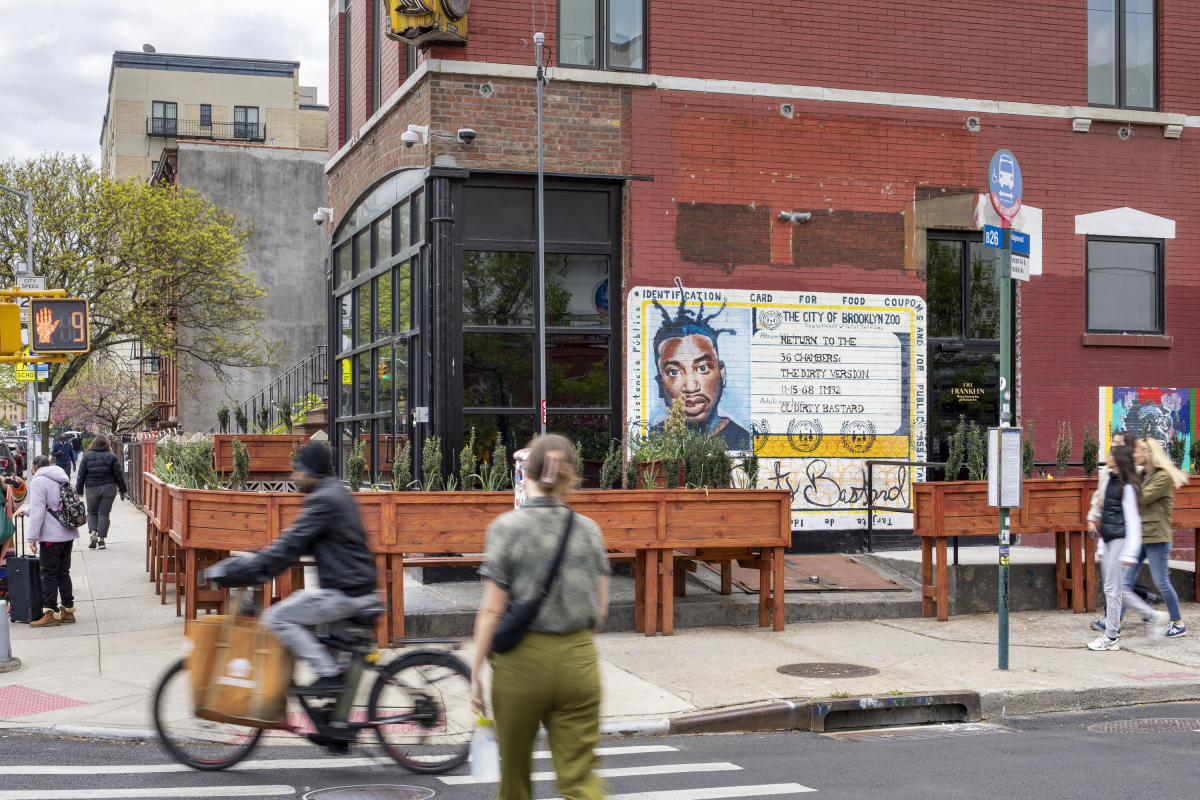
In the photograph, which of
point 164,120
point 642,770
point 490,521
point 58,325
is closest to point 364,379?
point 58,325

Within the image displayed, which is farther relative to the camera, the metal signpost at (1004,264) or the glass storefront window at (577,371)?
the glass storefront window at (577,371)

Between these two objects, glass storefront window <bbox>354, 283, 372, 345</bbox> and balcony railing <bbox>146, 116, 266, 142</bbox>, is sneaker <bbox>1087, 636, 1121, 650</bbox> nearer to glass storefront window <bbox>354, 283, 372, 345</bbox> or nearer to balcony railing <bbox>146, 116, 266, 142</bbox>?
glass storefront window <bbox>354, 283, 372, 345</bbox>

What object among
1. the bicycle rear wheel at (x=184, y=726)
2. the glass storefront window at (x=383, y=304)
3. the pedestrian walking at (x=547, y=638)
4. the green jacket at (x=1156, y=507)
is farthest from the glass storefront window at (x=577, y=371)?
the pedestrian walking at (x=547, y=638)

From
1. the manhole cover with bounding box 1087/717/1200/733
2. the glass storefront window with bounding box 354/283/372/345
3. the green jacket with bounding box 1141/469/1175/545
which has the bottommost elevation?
the manhole cover with bounding box 1087/717/1200/733

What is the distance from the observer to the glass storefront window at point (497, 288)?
13.8 meters

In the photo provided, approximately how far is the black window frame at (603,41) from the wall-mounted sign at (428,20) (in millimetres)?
1251

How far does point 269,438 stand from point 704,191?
7279mm

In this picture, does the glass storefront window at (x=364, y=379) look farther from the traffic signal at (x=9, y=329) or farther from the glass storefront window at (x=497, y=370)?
the traffic signal at (x=9, y=329)

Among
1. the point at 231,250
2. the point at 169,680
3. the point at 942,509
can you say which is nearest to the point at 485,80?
the point at 942,509

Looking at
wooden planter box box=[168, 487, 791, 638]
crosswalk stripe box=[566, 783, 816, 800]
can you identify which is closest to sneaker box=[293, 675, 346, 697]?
crosswalk stripe box=[566, 783, 816, 800]

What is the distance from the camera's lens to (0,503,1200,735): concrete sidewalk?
329 inches

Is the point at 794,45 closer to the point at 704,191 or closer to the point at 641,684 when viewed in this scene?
the point at 704,191

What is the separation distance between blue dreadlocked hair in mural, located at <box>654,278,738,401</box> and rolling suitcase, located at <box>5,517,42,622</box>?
22.1ft

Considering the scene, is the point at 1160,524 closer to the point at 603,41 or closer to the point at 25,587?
the point at 603,41
